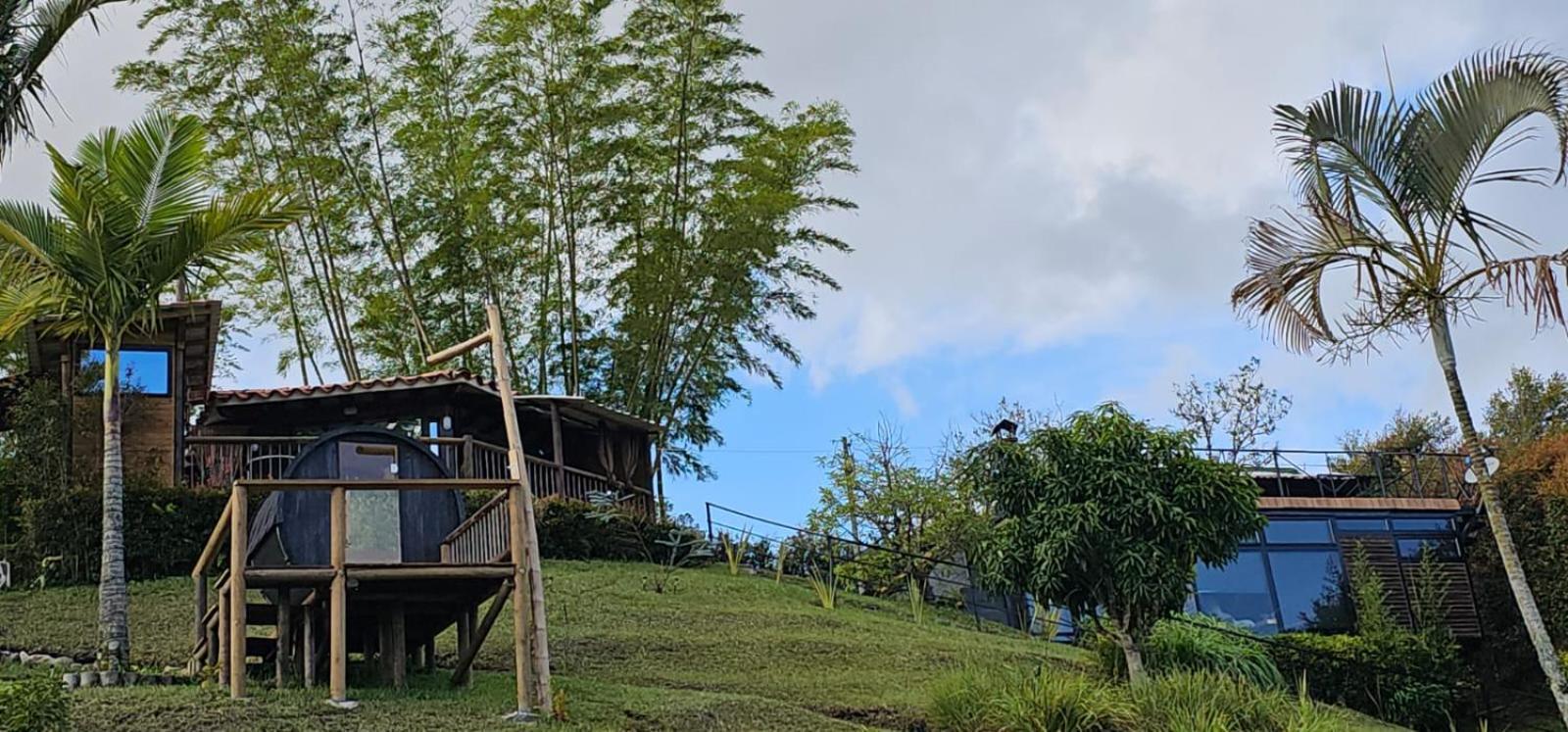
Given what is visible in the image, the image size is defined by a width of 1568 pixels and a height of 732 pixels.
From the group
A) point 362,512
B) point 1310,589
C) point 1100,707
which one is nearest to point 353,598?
point 362,512

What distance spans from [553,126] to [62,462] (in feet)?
28.0

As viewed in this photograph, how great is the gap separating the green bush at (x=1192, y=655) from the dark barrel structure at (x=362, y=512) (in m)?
6.12

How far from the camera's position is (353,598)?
9758 mm

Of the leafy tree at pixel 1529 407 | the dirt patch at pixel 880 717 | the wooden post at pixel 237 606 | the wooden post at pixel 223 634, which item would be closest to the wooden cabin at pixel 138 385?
the wooden post at pixel 223 634

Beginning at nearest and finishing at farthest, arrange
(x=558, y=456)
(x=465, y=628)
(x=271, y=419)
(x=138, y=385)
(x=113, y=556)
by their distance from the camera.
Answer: (x=465, y=628), (x=113, y=556), (x=138, y=385), (x=271, y=419), (x=558, y=456)

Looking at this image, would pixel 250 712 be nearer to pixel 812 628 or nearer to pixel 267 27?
pixel 812 628

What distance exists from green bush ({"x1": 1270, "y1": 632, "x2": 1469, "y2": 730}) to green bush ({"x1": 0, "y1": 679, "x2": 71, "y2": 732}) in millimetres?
13207

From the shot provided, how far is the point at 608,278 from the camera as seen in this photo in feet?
75.3

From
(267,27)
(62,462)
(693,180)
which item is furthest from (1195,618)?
(267,27)

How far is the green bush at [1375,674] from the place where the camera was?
16672 mm

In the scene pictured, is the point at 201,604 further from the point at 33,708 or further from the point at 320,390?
the point at 320,390

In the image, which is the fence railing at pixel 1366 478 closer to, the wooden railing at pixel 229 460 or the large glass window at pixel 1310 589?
the large glass window at pixel 1310 589

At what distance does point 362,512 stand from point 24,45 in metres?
4.01

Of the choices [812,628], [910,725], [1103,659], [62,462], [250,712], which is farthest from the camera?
[62,462]
